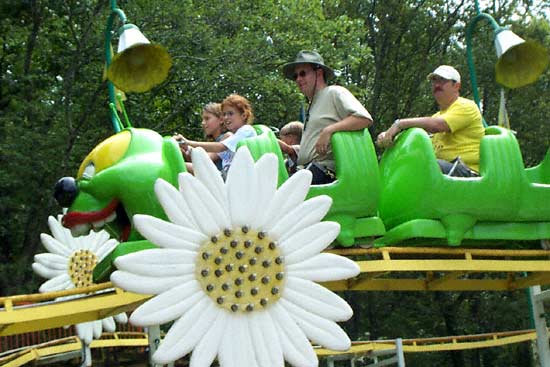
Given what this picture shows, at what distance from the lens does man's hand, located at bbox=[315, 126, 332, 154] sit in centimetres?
479

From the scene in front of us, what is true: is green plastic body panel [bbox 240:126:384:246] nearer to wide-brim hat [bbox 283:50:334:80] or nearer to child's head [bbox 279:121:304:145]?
wide-brim hat [bbox 283:50:334:80]

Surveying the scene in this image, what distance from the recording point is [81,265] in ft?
21.4

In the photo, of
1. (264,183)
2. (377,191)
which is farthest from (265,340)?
(377,191)

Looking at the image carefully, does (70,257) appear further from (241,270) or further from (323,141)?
(241,270)

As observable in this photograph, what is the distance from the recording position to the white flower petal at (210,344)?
351cm

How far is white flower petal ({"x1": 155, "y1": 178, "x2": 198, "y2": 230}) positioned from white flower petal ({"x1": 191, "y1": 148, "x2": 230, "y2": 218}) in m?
0.13

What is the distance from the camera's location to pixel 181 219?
11.8 ft

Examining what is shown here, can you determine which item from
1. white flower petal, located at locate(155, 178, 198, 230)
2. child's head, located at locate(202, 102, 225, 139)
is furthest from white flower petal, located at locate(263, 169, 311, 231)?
child's head, located at locate(202, 102, 225, 139)

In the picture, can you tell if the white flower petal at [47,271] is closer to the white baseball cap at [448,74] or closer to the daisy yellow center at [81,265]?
the daisy yellow center at [81,265]

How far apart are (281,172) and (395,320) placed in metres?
15.1

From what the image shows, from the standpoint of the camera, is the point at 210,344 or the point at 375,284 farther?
the point at 375,284

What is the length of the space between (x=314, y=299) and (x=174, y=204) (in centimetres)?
77

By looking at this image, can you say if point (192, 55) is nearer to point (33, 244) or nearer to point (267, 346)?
point (33, 244)

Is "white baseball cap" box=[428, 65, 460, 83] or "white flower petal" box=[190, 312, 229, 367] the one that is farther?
"white baseball cap" box=[428, 65, 460, 83]
